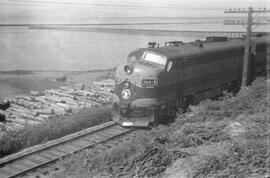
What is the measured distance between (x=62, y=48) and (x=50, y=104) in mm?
38805

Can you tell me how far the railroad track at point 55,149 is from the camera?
36.1ft

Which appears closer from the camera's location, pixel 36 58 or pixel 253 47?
pixel 253 47

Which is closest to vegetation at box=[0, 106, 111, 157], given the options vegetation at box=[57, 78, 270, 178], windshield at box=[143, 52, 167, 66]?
vegetation at box=[57, 78, 270, 178]

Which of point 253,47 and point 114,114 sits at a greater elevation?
point 253,47

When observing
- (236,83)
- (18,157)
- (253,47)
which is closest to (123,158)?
(18,157)

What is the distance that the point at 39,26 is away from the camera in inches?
2424

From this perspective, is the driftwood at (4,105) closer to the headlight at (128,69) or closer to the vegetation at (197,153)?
the headlight at (128,69)

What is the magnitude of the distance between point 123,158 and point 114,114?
5.34 metres

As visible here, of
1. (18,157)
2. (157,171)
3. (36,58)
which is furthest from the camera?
(36,58)

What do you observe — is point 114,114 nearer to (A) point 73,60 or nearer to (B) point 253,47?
(B) point 253,47

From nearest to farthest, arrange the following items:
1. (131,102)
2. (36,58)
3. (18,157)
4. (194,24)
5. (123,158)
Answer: (123,158) < (18,157) < (131,102) < (36,58) < (194,24)

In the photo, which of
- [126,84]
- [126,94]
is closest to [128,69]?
[126,84]

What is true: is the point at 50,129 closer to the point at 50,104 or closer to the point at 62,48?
the point at 50,104

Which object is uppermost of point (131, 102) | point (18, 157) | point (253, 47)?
point (253, 47)
